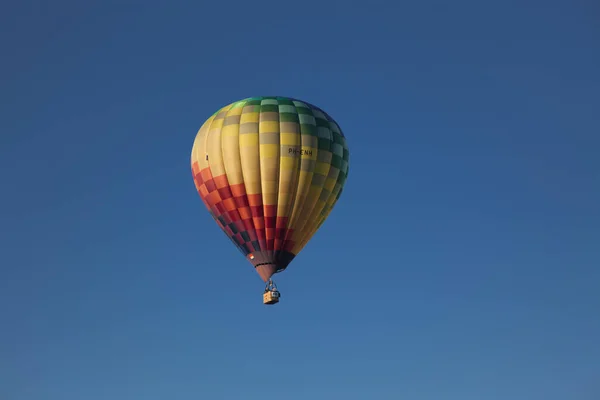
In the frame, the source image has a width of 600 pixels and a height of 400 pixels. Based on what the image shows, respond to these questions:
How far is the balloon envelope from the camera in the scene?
6091cm

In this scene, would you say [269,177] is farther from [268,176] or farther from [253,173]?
[253,173]

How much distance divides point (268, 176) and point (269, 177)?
70 mm

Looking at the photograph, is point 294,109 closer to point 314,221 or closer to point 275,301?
point 314,221

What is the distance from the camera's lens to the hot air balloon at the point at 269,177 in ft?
200

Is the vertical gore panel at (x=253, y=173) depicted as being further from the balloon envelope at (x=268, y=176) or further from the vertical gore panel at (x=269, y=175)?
the vertical gore panel at (x=269, y=175)

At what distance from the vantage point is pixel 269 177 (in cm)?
6078

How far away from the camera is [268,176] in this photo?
60.8 metres

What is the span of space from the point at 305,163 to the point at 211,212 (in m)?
5.66

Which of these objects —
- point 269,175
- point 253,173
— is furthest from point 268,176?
point 253,173

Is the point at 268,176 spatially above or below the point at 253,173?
below

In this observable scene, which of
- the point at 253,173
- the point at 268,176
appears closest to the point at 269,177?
the point at 268,176

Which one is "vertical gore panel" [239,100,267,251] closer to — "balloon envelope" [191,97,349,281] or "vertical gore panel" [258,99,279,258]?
"balloon envelope" [191,97,349,281]

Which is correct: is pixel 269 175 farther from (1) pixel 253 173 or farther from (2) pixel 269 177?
(1) pixel 253 173

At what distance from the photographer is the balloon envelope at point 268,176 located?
2398 inches
